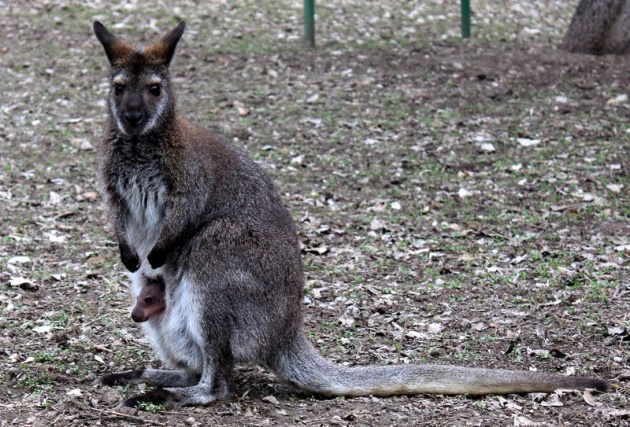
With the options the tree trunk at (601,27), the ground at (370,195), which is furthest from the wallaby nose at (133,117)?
the tree trunk at (601,27)

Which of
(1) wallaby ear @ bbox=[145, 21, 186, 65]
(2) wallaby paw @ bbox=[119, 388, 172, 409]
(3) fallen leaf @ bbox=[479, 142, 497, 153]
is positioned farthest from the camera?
(3) fallen leaf @ bbox=[479, 142, 497, 153]

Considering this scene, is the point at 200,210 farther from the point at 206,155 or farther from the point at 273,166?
the point at 273,166

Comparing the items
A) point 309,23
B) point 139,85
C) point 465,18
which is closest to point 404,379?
point 139,85

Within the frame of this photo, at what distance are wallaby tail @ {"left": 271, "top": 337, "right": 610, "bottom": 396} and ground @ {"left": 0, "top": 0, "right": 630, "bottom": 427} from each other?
0.07 m

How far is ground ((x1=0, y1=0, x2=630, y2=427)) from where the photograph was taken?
4.32 m

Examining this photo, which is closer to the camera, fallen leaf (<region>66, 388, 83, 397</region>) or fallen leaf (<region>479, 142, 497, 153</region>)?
fallen leaf (<region>66, 388, 83, 397</region>)

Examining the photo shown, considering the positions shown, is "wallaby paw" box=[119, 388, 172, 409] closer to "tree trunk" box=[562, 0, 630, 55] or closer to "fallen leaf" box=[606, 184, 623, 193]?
"fallen leaf" box=[606, 184, 623, 193]

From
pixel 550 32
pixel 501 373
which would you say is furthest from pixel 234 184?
pixel 550 32

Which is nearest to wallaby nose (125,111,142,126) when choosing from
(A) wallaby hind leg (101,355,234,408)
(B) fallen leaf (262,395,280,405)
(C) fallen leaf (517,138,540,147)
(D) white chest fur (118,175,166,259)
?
(D) white chest fur (118,175,166,259)

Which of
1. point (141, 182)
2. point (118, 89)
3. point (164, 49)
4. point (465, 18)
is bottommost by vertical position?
point (465, 18)

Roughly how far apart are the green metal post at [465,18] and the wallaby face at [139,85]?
6399 mm

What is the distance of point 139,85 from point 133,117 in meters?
0.17

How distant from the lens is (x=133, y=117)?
4094mm

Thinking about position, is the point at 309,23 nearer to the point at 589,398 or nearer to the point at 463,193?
the point at 463,193
